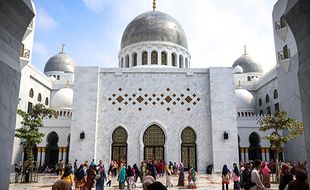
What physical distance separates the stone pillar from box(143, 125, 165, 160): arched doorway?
16079 mm

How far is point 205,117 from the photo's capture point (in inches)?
768

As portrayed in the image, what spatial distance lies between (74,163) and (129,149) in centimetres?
357

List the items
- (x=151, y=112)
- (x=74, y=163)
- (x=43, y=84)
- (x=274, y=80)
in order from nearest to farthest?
1. (x=74, y=163)
2. (x=151, y=112)
3. (x=274, y=80)
4. (x=43, y=84)

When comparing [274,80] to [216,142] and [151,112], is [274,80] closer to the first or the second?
[216,142]

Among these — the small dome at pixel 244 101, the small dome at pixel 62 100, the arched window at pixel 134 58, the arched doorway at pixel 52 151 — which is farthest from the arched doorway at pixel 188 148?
the small dome at pixel 62 100

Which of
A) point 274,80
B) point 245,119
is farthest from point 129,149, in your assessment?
point 274,80

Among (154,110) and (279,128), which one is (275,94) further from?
(154,110)

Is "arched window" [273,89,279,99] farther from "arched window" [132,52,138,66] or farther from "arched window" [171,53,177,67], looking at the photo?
"arched window" [132,52,138,66]

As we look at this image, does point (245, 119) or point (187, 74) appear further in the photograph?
point (245, 119)

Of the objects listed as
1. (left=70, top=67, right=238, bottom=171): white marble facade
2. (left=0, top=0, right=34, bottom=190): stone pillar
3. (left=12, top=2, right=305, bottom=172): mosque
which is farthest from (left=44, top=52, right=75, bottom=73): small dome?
(left=0, top=0, right=34, bottom=190): stone pillar

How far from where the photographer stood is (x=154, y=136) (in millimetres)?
19297

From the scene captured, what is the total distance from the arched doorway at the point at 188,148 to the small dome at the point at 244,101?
41.6ft

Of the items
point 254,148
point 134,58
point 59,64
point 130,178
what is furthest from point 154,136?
point 59,64

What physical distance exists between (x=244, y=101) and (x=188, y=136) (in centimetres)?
1334
